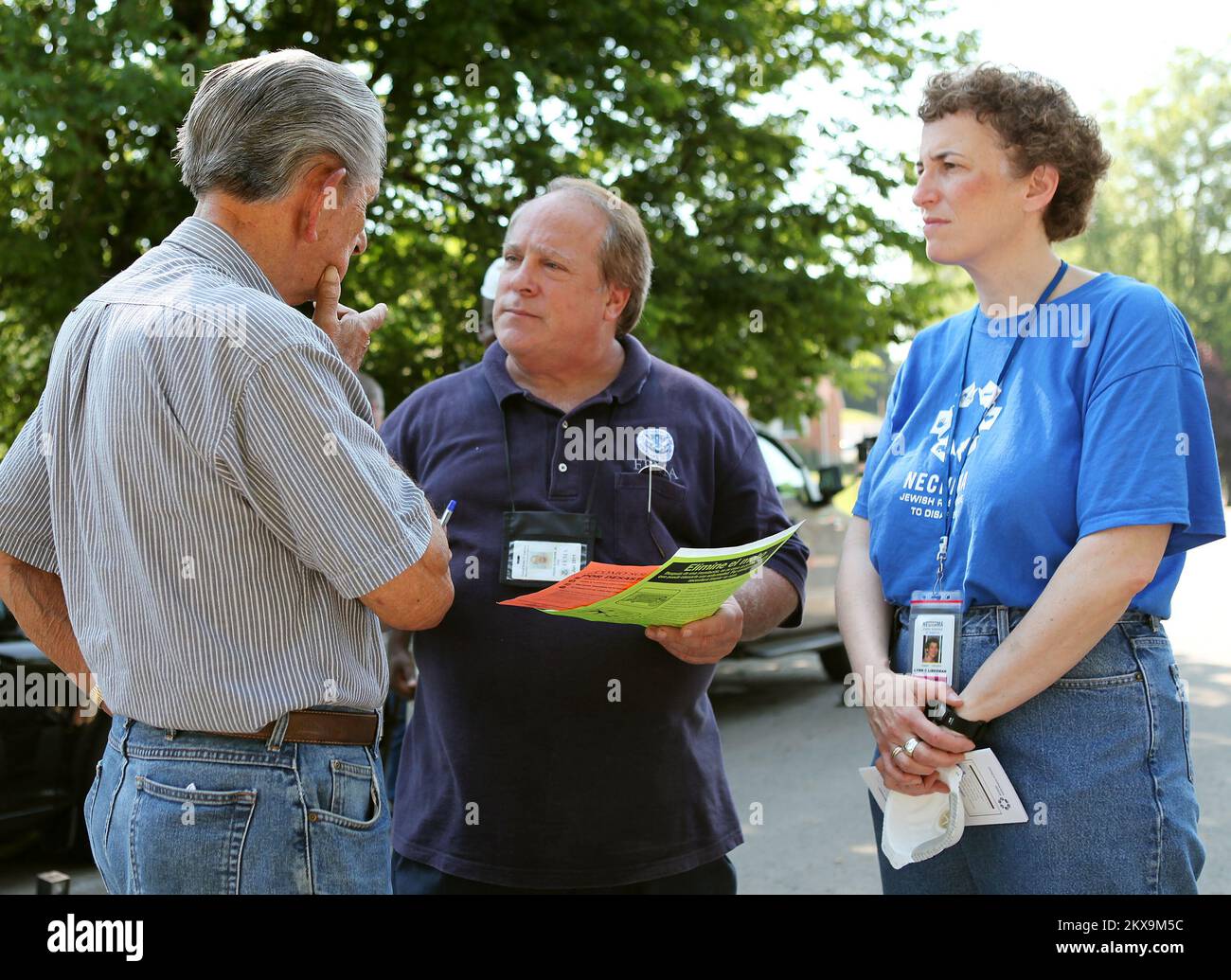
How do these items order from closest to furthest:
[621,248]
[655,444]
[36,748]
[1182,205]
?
[655,444], [621,248], [36,748], [1182,205]

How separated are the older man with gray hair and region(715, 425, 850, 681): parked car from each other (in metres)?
6.71

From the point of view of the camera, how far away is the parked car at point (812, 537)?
29.0 ft

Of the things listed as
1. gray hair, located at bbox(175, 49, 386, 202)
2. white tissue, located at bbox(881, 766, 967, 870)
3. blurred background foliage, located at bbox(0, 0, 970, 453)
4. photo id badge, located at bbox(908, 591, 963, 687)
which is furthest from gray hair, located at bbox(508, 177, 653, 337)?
blurred background foliage, located at bbox(0, 0, 970, 453)

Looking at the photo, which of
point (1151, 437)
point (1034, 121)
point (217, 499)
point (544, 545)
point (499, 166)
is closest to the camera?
point (217, 499)

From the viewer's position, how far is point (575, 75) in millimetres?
9742

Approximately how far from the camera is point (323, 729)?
2010 millimetres

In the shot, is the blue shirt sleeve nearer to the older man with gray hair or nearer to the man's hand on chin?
the man's hand on chin

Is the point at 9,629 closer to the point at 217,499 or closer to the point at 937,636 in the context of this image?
the point at 217,499

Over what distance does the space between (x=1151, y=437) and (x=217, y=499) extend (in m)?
1.54

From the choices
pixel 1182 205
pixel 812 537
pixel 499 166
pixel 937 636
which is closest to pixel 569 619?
pixel 937 636

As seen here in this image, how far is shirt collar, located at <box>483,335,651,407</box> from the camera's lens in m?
2.89

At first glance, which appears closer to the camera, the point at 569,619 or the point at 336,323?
the point at 336,323
